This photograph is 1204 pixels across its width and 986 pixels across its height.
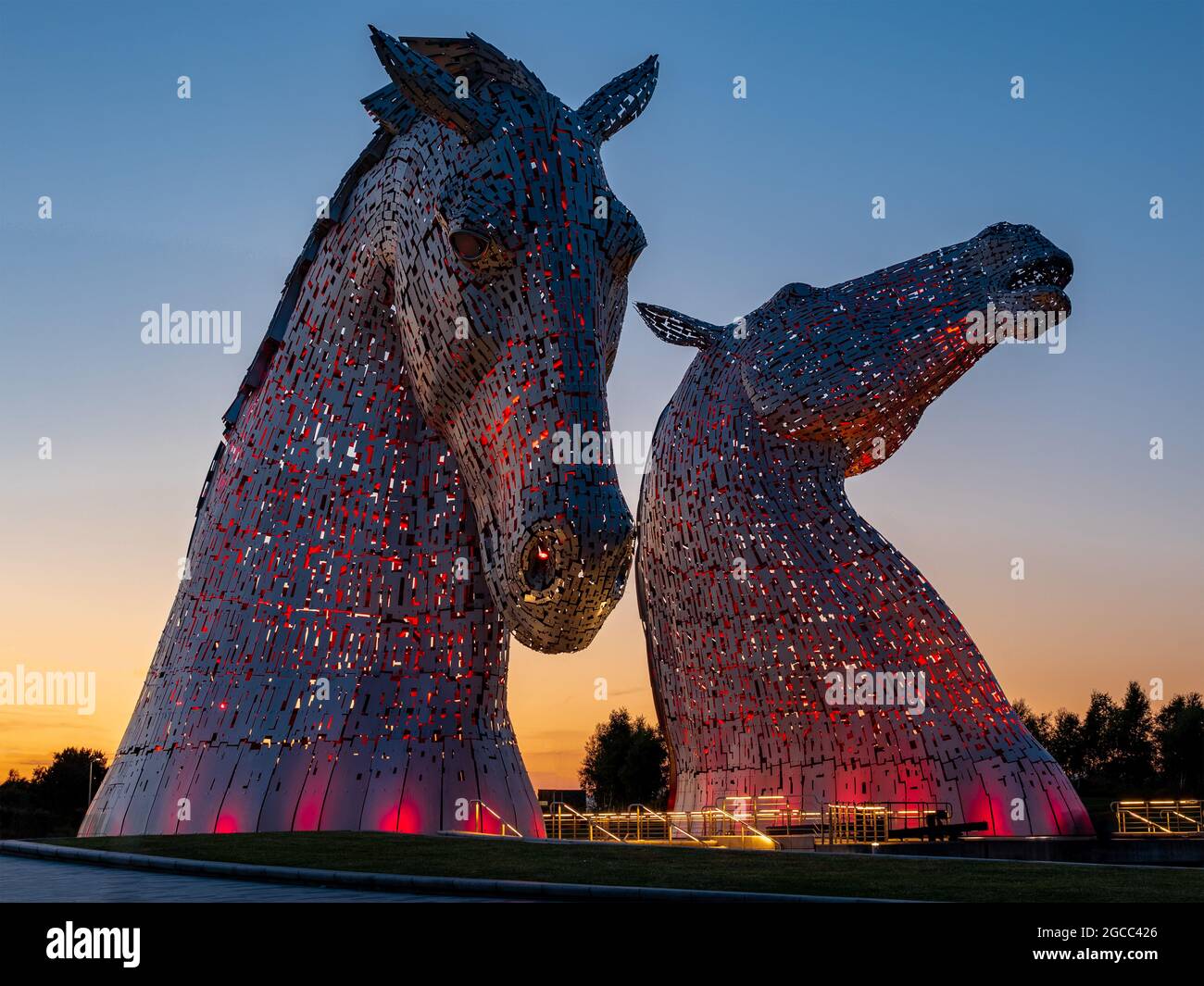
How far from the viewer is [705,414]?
1705 cm

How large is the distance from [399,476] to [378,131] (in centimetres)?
177

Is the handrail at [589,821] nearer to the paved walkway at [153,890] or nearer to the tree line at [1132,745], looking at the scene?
the paved walkway at [153,890]

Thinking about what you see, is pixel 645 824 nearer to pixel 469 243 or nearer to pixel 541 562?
pixel 541 562

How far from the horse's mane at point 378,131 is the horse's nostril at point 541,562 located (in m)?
2.15

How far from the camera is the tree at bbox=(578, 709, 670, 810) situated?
58438 millimetres

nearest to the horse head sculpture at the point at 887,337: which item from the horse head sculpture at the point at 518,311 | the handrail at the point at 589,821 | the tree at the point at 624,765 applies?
the handrail at the point at 589,821

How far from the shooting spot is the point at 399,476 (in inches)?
241

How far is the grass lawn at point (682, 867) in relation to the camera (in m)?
4.25

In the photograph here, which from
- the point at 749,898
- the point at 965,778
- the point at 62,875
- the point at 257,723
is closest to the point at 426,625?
the point at 257,723

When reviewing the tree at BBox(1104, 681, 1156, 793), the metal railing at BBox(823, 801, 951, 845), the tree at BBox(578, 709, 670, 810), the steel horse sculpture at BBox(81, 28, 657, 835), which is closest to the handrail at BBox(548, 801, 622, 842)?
the metal railing at BBox(823, 801, 951, 845)

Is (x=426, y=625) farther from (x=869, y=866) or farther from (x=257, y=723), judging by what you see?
(x=869, y=866)

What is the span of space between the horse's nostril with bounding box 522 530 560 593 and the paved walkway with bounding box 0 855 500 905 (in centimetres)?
114

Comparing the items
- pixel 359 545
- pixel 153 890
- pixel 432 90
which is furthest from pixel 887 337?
pixel 153 890

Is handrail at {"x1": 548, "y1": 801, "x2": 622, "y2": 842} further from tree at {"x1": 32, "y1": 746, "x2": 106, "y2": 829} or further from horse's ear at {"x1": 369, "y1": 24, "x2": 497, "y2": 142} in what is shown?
tree at {"x1": 32, "y1": 746, "x2": 106, "y2": 829}
